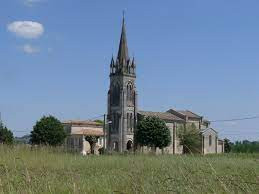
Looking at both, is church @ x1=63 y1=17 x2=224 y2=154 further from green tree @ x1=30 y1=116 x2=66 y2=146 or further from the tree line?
green tree @ x1=30 y1=116 x2=66 y2=146

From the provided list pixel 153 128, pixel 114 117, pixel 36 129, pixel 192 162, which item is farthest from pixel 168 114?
pixel 192 162

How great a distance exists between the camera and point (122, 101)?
9519cm

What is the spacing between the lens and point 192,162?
27.3 feet

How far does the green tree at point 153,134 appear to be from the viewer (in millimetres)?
81062

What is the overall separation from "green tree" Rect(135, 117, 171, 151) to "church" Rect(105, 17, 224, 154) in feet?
29.8

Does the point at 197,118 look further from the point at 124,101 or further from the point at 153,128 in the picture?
the point at 153,128

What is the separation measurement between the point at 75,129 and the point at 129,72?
15.4m

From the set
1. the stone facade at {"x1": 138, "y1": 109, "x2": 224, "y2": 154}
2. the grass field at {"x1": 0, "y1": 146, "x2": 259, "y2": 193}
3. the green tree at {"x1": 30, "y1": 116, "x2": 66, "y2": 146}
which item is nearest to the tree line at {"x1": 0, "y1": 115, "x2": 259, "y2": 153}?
the green tree at {"x1": 30, "y1": 116, "x2": 66, "y2": 146}

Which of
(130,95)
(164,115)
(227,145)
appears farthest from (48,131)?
(227,145)

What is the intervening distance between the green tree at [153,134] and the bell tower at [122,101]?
949cm

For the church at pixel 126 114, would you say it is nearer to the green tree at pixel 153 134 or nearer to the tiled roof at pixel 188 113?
the tiled roof at pixel 188 113

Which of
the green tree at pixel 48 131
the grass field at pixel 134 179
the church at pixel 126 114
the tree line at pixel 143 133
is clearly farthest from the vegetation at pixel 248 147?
the grass field at pixel 134 179

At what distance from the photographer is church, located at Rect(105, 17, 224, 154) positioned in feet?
308

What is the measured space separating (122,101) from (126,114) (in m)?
2.52
